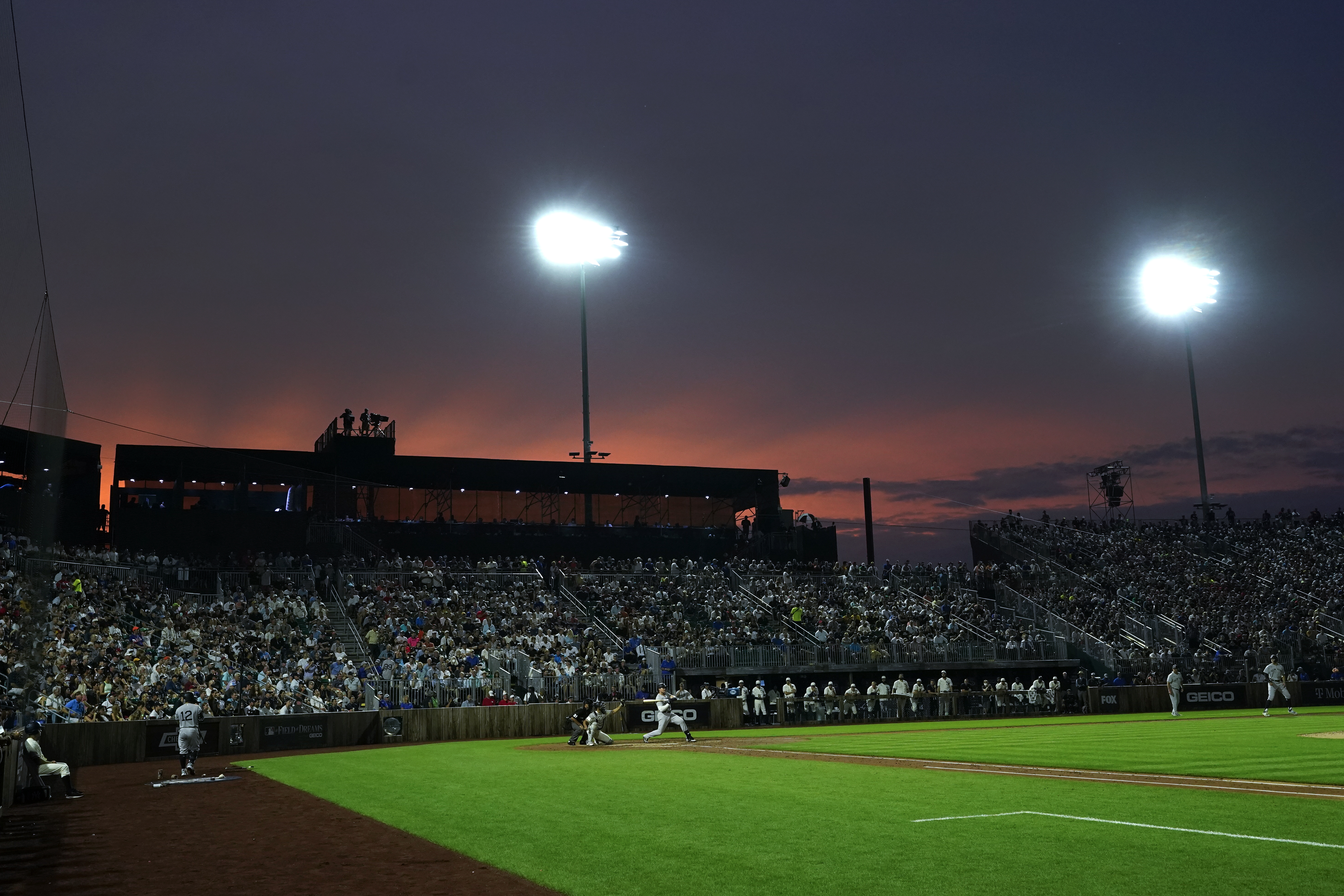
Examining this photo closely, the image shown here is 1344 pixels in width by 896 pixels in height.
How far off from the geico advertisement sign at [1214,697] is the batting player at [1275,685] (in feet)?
7.74

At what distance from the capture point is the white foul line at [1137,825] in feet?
29.8

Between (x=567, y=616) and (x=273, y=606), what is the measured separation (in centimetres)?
1148

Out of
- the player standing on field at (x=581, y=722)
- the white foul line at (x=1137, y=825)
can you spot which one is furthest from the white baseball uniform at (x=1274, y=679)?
the white foul line at (x=1137, y=825)

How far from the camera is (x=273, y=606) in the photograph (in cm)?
3809

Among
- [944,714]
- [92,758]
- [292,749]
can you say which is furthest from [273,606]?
[944,714]

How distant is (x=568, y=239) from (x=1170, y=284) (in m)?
34.0

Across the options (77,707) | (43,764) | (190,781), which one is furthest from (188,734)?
(77,707)

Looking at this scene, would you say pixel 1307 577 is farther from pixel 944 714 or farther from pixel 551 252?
pixel 551 252

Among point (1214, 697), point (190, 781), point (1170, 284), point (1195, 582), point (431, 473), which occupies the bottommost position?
point (1214, 697)

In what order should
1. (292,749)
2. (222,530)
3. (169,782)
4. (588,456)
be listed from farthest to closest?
(588,456), (222,530), (292,749), (169,782)

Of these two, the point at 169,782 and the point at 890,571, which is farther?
the point at 890,571

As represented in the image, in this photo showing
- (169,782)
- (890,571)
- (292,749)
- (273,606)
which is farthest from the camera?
(890,571)

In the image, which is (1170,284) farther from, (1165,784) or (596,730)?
(1165,784)

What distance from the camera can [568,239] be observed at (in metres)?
51.3
